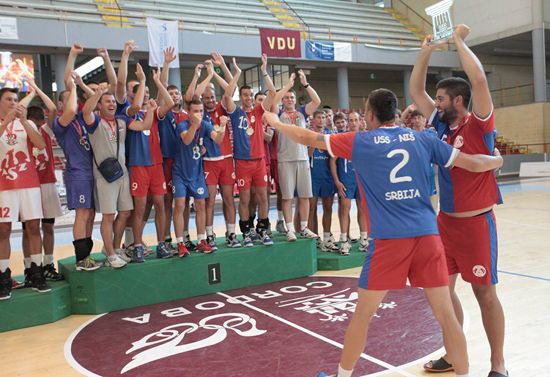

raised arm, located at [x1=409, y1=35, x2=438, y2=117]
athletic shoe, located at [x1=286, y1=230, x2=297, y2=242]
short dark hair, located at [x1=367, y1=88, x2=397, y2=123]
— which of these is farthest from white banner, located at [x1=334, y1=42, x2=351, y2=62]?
short dark hair, located at [x1=367, y1=88, x2=397, y2=123]

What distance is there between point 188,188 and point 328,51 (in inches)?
655

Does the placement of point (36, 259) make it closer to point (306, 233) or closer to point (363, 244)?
point (306, 233)

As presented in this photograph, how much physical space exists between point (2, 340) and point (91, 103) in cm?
249

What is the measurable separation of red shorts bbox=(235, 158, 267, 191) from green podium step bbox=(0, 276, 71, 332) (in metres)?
2.53

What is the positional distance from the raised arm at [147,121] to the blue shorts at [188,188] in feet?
2.42

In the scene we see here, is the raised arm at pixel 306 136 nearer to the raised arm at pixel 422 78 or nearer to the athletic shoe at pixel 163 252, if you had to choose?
the raised arm at pixel 422 78

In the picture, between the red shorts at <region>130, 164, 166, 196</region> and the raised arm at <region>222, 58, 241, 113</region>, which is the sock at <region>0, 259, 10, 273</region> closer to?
the red shorts at <region>130, 164, 166, 196</region>

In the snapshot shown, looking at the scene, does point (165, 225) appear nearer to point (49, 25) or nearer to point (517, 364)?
point (517, 364)

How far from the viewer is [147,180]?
583 centimetres

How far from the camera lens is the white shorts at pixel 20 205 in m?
5.07

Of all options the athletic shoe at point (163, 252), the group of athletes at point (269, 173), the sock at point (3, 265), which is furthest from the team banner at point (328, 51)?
the sock at point (3, 265)

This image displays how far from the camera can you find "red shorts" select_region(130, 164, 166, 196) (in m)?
5.77

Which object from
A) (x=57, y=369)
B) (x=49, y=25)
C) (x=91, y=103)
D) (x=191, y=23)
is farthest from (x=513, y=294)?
(x=191, y=23)

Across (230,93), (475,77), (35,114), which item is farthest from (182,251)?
(475,77)
